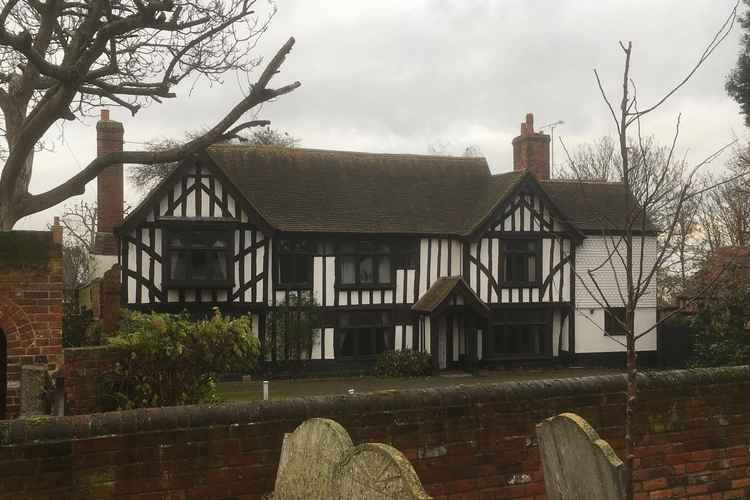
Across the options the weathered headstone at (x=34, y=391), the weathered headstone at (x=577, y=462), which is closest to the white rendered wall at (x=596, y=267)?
the weathered headstone at (x=34, y=391)

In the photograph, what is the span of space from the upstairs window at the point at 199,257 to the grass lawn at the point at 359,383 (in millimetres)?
3275

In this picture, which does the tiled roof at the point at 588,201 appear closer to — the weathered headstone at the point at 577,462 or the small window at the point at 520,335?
the small window at the point at 520,335

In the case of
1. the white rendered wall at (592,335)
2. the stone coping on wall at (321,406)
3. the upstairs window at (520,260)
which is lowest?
the white rendered wall at (592,335)

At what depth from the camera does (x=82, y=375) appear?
741 cm

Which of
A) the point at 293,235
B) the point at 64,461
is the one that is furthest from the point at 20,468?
the point at 293,235

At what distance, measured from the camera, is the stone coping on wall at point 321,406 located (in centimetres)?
409

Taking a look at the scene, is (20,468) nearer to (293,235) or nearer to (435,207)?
(293,235)

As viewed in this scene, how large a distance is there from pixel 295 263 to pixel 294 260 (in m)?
0.11

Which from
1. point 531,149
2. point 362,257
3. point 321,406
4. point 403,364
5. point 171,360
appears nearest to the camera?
point 321,406

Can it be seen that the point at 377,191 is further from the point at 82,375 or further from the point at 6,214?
the point at 82,375

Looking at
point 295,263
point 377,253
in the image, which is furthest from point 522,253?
point 295,263

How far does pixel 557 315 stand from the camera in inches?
1014

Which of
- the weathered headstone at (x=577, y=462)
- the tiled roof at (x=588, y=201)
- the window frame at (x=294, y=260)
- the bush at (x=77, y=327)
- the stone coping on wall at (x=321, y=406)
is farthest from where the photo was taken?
the tiled roof at (x=588, y=201)

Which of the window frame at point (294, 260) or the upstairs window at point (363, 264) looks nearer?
the window frame at point (294, 260)
